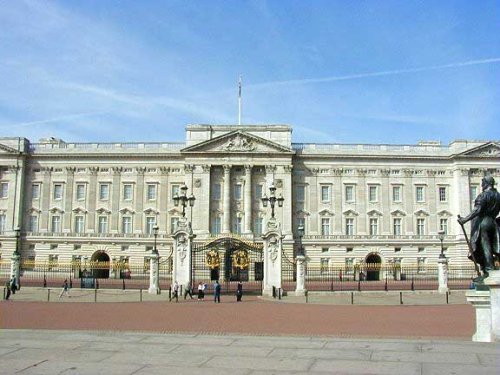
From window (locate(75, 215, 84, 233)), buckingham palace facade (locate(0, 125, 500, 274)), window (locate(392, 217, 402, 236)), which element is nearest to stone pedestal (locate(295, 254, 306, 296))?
buckingham palace facade (locate(0, 125, 500, 274))

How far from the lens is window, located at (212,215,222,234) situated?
67000mm

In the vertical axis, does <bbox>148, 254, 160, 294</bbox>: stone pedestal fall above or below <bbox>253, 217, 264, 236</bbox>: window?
below

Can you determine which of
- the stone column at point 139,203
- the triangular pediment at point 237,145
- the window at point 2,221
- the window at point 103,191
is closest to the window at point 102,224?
the window at point 103,191

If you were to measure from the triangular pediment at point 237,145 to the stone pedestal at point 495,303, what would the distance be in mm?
53646

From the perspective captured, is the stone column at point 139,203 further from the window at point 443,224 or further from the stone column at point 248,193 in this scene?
the window at point 443,224

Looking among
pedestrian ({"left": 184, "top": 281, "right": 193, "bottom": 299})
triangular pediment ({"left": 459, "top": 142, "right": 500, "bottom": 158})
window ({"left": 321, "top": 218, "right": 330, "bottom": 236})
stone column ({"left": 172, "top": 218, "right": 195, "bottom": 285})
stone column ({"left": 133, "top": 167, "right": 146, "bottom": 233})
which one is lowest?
pedestrian ({"left": 184, "top": 281, "right": 193, "bottom": 299})

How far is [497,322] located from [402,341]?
7.45ft

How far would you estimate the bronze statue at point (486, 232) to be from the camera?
48.3ft

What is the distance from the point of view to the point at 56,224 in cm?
6900

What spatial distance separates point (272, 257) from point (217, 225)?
29957 millimetres

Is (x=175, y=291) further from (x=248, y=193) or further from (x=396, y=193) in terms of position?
(x=396, y=193)

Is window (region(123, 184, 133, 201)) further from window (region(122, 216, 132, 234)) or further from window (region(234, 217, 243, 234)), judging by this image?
window (region(234, 217, 243, 234))

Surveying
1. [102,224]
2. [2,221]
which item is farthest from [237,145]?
[2,221]

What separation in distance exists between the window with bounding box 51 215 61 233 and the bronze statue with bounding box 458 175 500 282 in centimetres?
6145
